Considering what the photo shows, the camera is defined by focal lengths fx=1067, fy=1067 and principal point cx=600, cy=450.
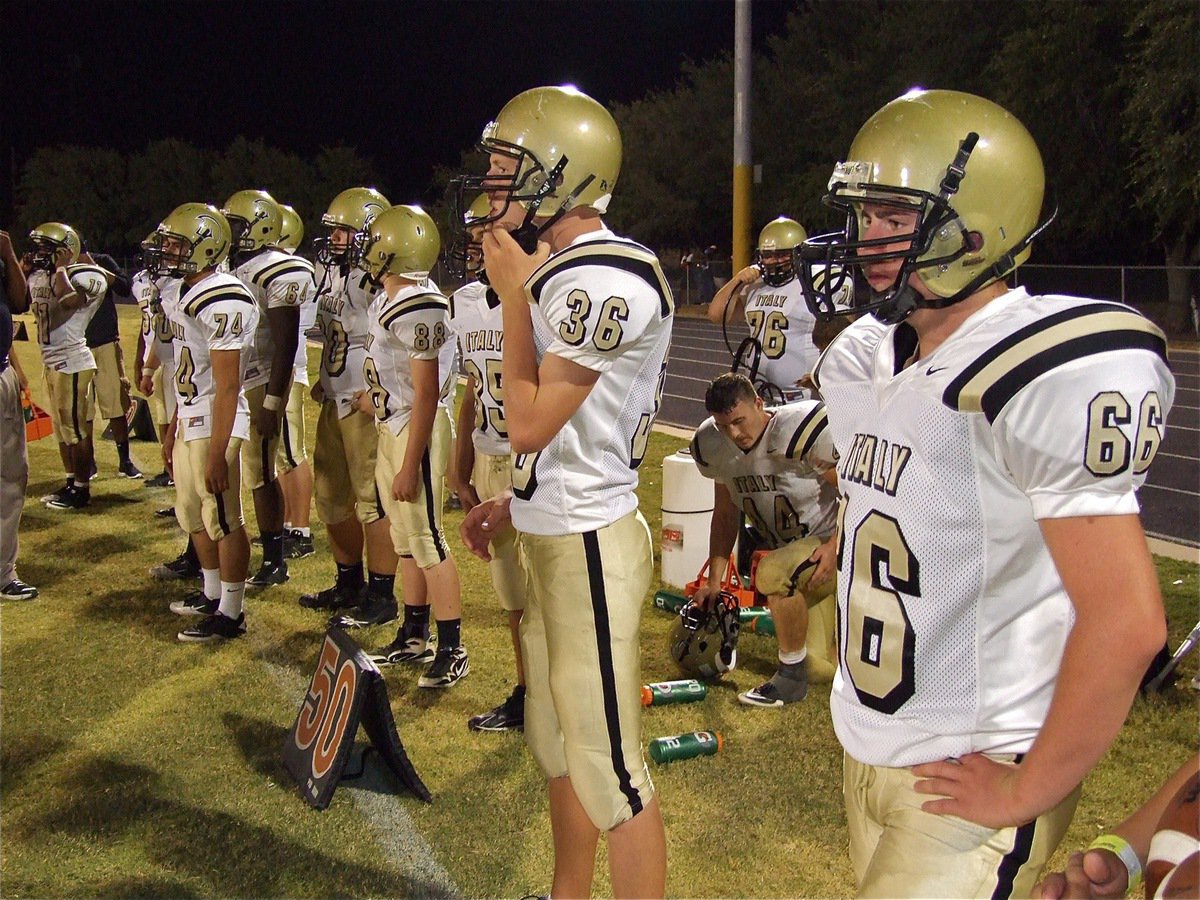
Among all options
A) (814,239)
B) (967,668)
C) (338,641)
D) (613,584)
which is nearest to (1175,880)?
(967,668)

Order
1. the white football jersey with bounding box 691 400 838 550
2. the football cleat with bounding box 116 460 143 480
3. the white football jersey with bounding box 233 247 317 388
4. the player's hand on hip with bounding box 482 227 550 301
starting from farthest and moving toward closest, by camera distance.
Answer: the football cleat with bounding box 116 460 143 480 → the white football jersey with bounding box 233 247 317 388 → the white football jersey with bounding box 691 400 838 550 → the player's hand on hip with bounding box 482 227 550 301

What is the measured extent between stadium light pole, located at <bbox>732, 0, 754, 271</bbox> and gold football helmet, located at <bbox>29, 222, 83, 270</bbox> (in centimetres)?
584

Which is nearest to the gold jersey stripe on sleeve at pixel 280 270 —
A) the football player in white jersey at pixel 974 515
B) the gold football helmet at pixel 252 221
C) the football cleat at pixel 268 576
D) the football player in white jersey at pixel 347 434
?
the football player in white jersey at pixel 347 434

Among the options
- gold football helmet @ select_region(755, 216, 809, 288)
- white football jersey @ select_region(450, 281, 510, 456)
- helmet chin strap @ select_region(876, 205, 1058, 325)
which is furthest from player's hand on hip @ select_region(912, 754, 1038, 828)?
gold football helmet @ select_region(755, 216, 809, 288)

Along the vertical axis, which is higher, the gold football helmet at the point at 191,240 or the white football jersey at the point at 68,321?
the gold football helmet at the point at 191,240

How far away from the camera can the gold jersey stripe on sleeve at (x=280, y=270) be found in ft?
20.2

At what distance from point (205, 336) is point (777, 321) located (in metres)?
3.55

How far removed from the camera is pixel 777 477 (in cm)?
482

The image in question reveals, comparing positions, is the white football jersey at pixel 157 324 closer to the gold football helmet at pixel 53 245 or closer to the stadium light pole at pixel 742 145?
the gold football helmet at pixel 53 245

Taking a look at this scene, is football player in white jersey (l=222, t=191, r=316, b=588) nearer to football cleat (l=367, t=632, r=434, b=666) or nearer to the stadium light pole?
football cleat (l=367, t=632, r=434, b=666)

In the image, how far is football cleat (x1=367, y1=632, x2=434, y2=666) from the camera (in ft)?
17.0

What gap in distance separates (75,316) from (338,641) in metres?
5.44

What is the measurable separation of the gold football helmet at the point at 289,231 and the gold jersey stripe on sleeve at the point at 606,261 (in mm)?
4572

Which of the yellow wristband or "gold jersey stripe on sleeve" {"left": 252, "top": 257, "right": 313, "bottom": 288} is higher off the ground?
"gold jersey stripe on sleeve" {"left": 252, "top": 257, "right": 313, "bottom": 288}
